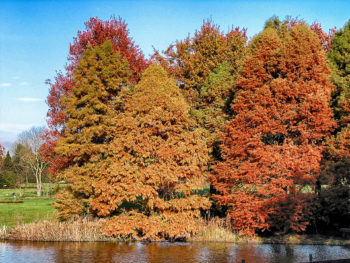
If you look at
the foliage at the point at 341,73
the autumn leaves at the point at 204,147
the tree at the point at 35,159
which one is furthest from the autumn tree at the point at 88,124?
the tree at the point at 35,159

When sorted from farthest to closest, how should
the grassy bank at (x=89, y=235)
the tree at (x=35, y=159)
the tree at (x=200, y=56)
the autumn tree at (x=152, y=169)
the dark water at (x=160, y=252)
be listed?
the tree at (x=35, y=159), the tree at (x=200, y=56), the grassy bank at (x=89, y=235), the autumn tree at (x=152, y=169), the dark water at (x=160, y=252)

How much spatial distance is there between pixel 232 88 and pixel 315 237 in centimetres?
1060

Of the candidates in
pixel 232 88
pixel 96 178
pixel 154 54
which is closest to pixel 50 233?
pixel 96 178

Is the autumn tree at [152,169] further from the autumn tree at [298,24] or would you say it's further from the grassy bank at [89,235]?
the autumn tree at [298,24]

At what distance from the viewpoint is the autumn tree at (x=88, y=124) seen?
73.4 ft

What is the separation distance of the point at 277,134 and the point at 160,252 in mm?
10170

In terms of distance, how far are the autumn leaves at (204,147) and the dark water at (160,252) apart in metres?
1.38

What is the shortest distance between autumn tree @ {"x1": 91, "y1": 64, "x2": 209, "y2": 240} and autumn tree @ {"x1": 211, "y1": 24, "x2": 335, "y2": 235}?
7.03 feet

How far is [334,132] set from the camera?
22172 mm

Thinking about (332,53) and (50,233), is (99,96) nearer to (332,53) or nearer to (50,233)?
(50,233)

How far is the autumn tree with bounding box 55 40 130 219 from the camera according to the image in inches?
880

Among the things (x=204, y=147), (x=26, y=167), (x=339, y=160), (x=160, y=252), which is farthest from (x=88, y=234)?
(x=26, y=167)

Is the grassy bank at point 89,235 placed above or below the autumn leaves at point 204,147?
below

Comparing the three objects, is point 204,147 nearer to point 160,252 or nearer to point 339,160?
point 160,252
